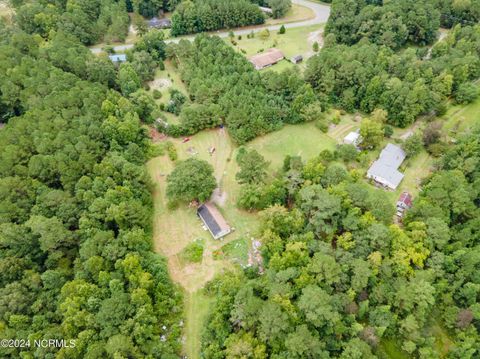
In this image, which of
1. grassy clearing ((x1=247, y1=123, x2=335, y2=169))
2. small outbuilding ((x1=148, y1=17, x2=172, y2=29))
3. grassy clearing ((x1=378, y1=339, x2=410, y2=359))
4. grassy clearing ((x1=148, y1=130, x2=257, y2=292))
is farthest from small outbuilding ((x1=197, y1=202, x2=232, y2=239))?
small outbuilding ((x1=148, y1=17, x2=172, y2=29))

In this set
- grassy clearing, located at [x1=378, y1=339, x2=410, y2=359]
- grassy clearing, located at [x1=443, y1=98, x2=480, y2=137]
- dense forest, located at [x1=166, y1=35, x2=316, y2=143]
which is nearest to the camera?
grassy clearing, located at [x1=378, y1=339, x2=410, y2=359]

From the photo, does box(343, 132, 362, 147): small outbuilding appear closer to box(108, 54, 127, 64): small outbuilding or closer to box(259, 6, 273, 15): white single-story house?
box(108, 54, 127, 64): small outbuilding

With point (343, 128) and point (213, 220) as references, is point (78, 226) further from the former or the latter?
point (343, 128)

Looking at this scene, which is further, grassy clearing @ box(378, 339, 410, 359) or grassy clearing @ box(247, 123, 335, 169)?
grassy clearing @ box(247, 123, 335, 169)

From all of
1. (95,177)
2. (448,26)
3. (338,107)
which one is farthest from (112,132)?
(448,26)

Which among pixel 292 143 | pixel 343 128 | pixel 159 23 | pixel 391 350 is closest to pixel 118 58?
pixel 159 23

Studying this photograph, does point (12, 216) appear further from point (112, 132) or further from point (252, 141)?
point (252, 141)
